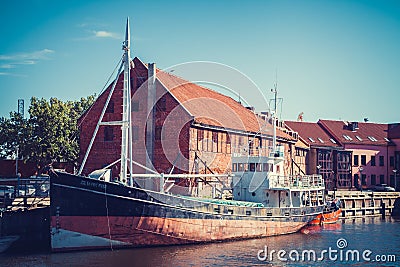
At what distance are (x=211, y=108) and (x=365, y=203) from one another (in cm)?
2404

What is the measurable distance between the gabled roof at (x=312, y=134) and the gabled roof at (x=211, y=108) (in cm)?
965

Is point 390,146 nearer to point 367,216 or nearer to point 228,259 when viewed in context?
point 367,216

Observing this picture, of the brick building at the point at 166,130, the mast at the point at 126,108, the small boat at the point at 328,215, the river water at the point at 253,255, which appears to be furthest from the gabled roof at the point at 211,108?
the river water at the point at 253,255

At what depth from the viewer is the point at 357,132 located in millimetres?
82438

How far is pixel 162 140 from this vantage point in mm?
49688

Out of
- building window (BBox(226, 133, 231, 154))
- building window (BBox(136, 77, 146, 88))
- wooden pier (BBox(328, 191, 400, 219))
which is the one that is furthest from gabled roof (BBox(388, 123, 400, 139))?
building window (BBox(136, 77, 146, 88))

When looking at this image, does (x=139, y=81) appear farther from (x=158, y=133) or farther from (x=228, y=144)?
(x=228, y=144)

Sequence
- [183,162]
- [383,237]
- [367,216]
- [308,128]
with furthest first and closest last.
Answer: [308,128], [367,216], [183,162], [383,237]

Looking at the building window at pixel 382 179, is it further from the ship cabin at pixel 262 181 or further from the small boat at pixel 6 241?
the small boat at pixel 6 241

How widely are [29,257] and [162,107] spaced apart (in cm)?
2190

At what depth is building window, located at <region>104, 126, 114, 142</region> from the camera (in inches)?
2060

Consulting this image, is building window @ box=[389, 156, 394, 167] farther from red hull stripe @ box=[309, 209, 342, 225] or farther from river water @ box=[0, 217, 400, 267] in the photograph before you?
river water @ box=[0, 217, 400, 267]

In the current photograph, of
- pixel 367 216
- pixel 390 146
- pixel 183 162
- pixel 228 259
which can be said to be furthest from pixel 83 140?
pixel 390 146

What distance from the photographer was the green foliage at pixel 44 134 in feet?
189
